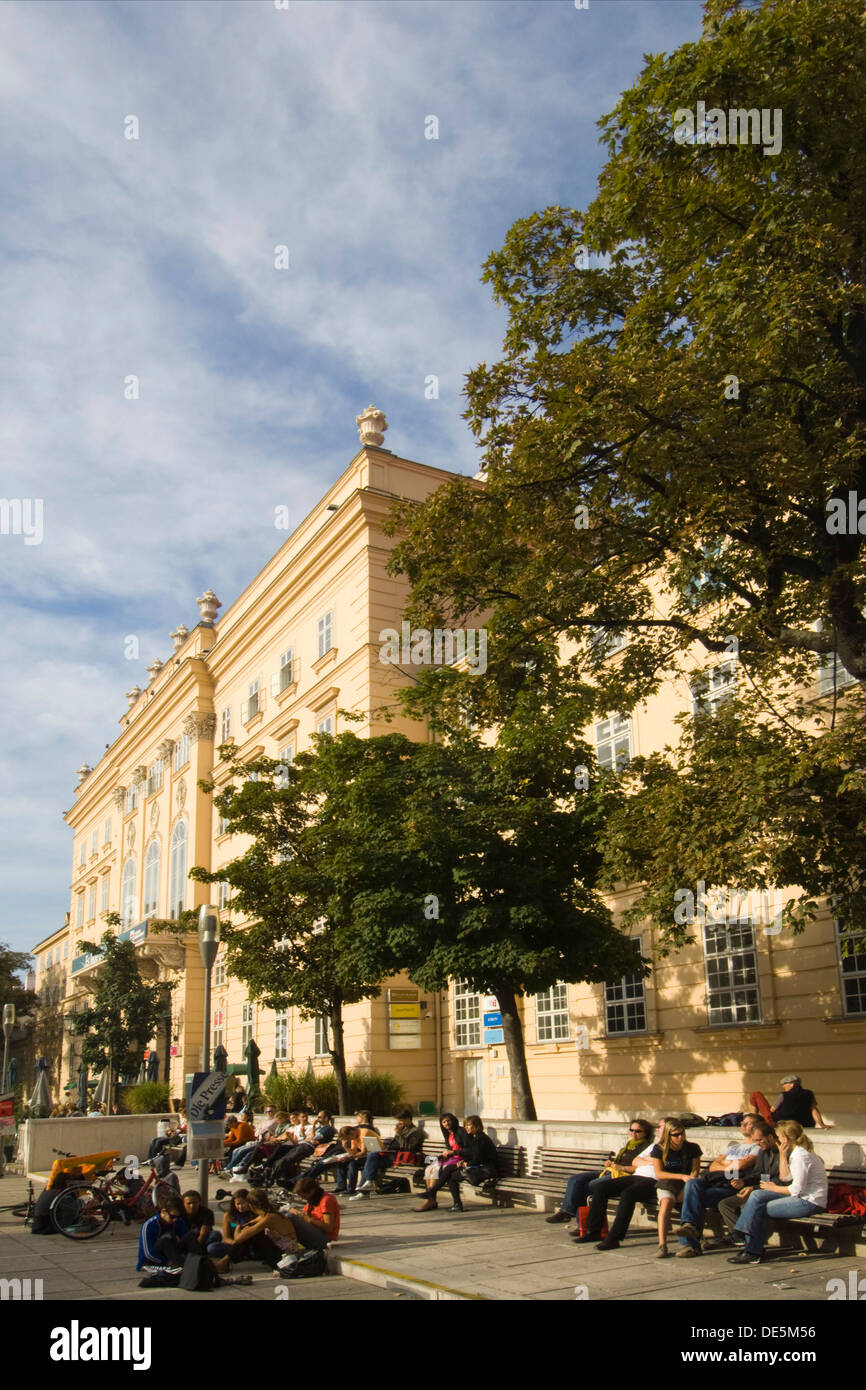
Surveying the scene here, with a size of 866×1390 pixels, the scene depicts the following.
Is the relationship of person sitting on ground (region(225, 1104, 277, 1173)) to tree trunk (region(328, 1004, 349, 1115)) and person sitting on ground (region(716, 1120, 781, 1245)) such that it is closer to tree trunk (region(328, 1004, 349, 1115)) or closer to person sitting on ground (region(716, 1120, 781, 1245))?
tree trunk (region(328, 1004, 349, 1115))

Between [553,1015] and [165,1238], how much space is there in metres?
12.9

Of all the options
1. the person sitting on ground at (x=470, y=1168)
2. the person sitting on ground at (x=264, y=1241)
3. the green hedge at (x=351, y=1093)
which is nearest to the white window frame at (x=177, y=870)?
the green hedge at (x=351, y=1093)

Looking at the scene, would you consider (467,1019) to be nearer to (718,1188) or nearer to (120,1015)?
(718,1188)

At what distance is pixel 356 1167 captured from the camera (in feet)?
57.3

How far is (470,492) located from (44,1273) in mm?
9235

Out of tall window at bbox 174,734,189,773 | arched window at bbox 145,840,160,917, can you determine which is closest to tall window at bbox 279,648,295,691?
tall window at bbox 174,734,189,773

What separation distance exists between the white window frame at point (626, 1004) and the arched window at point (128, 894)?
3488 centimetres

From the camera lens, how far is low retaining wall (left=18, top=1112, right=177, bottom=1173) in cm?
2280

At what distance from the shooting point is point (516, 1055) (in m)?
18.9

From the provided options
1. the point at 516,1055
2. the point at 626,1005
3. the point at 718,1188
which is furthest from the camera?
the point at 626,1005

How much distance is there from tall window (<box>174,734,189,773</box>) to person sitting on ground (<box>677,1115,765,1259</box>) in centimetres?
3606

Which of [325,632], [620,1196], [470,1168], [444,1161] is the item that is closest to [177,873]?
[325,632]

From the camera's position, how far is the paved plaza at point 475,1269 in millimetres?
9398
